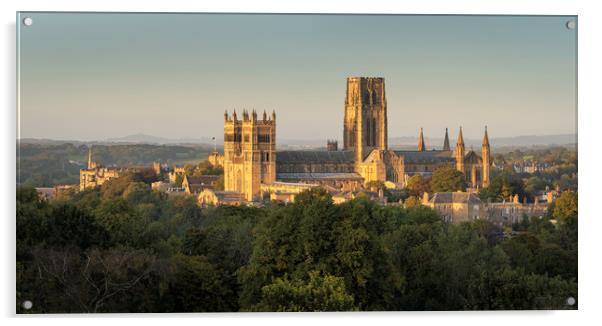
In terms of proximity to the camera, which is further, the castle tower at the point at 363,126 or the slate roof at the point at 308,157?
the castle tower at the point at 363,126

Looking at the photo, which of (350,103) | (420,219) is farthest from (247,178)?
(420,219)

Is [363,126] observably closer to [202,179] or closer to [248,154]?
[248,154]

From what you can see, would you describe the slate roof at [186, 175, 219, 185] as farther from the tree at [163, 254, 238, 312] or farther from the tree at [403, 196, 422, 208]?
the tree at [163, 254, 238, 312]

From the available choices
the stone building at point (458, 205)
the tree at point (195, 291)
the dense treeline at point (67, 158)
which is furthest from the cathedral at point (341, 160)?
the tree at point (195, 291)

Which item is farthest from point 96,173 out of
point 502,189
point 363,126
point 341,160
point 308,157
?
point 363,126

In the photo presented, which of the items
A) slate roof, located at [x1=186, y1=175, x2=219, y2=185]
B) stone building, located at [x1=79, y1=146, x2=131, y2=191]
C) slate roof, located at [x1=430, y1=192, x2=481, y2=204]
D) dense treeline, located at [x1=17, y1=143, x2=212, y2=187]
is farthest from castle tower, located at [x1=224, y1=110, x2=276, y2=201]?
dense treeline, located at [x1=17, y1=143, x2=212, y2=187]

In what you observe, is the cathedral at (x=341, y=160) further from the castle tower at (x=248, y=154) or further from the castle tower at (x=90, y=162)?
the castle tower at (x=90, y=162)

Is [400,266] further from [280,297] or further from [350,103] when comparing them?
[350,103]
